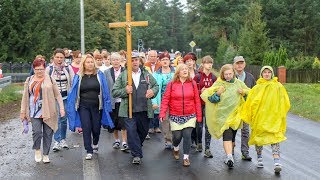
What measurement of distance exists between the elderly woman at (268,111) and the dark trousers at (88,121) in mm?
2699

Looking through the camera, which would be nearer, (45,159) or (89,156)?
(45,159)

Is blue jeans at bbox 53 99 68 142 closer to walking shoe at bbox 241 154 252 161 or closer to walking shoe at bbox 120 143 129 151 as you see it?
walking shoe at bbox 120 143 129 151

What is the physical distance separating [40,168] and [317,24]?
183 feet

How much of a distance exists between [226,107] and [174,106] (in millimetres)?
867

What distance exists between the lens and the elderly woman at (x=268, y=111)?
8188mm

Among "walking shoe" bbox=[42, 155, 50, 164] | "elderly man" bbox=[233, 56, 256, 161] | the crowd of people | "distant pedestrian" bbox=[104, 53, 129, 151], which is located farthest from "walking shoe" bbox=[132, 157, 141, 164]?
"elderly man" bbox=[233, 56, 256, 161]

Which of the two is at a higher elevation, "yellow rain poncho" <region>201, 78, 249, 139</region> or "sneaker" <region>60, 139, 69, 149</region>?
"yellow rain poncho" <region>201, 78, 249, 139</region>

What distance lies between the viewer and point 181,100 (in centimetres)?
862

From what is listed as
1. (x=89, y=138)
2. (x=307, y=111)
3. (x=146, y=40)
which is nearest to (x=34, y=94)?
(x=89, y=138)

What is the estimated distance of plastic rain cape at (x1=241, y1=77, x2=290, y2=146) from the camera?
8.19 meters

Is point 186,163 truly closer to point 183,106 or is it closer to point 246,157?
point 183,106

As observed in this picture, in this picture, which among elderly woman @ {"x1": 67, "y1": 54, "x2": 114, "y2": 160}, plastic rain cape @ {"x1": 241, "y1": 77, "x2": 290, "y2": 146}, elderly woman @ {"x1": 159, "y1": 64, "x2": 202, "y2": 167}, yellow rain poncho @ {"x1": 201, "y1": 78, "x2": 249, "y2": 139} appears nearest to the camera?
plastic rain cape @ {"x1": 241, "y1": 77, "x2": 290, "y2": 146}

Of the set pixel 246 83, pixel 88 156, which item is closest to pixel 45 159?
pixel 88 156

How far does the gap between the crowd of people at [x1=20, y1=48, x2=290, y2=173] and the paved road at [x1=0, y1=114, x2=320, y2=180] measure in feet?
0.67
